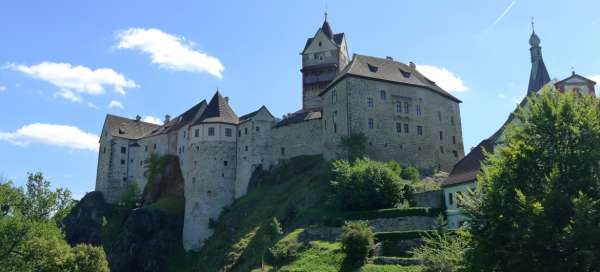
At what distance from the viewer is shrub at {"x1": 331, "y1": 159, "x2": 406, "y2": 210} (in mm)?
50000

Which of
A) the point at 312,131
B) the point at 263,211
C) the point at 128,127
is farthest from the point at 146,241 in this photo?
the point at 128,127

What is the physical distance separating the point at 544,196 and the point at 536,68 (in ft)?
177

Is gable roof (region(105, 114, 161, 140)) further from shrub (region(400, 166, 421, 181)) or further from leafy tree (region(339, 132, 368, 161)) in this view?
shrub (region(400, 166, 421, 181))

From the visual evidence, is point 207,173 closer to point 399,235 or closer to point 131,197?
point 131,197

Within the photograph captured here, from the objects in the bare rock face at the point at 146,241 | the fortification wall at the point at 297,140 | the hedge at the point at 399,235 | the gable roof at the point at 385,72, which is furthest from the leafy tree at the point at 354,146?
the bare rock face at the point at 146,241

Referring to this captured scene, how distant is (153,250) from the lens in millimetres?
71812

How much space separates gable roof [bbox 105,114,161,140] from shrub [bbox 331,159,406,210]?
49.5 m

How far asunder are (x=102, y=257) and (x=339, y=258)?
19.3 meters

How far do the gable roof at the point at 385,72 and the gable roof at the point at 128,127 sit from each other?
124 ft

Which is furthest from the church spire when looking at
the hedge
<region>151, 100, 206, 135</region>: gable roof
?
<region>151, 100, 206, 135</region>: gable roof

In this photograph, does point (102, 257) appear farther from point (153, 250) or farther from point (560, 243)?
point (560, 243)

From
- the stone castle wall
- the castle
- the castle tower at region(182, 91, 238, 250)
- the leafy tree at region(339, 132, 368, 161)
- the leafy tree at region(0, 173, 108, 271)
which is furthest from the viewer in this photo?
the castle tower at region(182, 91, 238, 250)

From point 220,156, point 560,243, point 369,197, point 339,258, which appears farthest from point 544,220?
point 220,156

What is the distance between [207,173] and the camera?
72.2m
